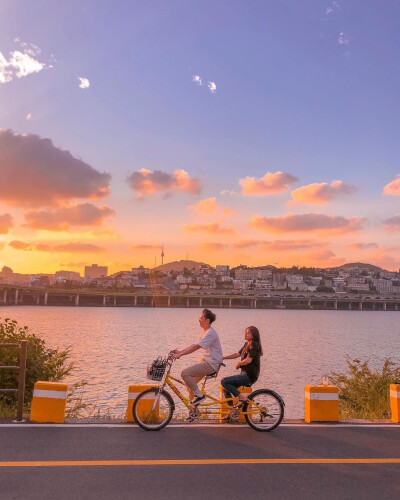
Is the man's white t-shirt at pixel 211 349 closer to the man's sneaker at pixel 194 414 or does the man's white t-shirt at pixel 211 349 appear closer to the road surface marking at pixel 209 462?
the man's sneaker at pixel 194 414

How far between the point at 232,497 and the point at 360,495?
5.11ft

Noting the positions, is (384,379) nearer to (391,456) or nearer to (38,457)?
(391,456)

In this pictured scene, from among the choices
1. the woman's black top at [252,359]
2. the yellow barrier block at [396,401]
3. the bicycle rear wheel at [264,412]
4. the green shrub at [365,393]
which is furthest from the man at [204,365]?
the green shrub at [365,393]

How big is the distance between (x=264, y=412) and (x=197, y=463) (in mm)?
2619

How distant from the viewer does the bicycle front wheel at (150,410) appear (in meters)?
9.32

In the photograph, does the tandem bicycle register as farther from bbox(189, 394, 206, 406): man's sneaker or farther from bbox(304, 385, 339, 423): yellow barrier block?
bbox(304, 385, 339, 423): yellow barrier block

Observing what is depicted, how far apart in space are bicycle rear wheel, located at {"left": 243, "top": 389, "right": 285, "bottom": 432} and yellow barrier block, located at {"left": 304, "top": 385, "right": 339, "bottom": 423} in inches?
36.2

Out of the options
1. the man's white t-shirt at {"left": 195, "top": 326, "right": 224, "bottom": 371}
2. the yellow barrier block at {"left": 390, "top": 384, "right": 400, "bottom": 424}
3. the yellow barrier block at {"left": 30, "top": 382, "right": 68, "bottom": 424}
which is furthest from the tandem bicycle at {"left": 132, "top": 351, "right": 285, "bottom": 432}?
the yellow barrier block at {"left": 390, "top": 384, "right": 400, "bottom": 424}

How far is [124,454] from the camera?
7723 mm

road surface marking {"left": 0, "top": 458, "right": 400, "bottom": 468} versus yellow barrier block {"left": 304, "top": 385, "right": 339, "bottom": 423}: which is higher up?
yellow barrier block {"left": 304, "top": 385, "right": 339, "bottom": 423}

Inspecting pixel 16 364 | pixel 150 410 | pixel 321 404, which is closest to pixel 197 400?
pixel 150 410

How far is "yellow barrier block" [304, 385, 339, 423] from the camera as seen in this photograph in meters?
10.4

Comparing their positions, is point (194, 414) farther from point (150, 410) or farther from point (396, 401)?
point (396, 401)

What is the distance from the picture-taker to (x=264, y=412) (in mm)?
9688
